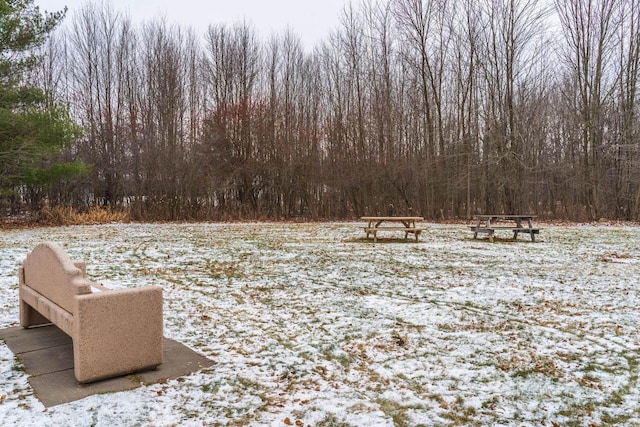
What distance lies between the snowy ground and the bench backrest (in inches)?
25.0

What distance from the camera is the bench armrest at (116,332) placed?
10.2 feet

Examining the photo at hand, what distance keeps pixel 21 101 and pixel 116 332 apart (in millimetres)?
17556

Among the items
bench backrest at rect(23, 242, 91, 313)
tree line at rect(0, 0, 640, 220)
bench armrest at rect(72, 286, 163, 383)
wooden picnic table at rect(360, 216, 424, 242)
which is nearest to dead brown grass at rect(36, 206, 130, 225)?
tree line at rect(0, 0, 640, 220)

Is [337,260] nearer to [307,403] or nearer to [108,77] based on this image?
[307,403]

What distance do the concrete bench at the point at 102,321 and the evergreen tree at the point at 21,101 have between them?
15.0m

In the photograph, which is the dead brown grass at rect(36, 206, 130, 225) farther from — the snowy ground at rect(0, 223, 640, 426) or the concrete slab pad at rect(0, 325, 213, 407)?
the concrete slab pad at rect(0, 325, 213, 407)

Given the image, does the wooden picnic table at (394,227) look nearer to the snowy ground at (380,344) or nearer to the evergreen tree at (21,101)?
the snowy ground at (380,344)

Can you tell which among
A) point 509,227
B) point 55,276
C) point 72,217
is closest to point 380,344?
point 55,276

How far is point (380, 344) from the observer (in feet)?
13.5

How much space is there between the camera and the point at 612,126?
24.8 meters

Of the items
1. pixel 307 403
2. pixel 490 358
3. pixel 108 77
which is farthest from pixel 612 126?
pixel 108 77

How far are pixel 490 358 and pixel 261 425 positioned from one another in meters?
2.12

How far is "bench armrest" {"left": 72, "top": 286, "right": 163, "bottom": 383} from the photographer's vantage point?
10.2ft

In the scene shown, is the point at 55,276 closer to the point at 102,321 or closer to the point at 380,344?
the point at 102,321
